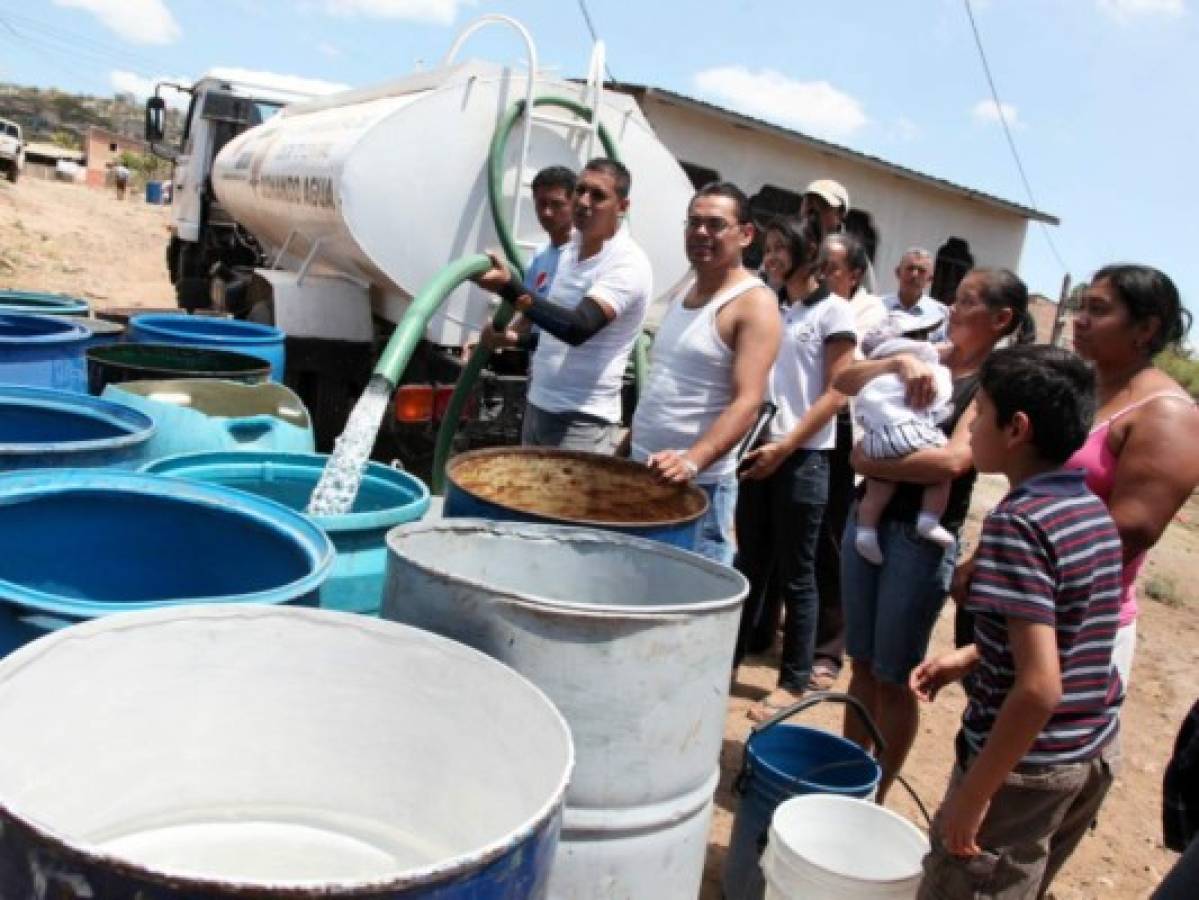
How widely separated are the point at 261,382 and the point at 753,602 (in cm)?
222

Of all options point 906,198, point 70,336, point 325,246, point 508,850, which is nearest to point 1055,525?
point 508,850

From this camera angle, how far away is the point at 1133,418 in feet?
6.95

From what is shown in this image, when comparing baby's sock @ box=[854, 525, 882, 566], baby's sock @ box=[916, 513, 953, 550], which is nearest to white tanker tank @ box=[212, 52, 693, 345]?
baby's sock @ box=[854, 525, 882, 566]

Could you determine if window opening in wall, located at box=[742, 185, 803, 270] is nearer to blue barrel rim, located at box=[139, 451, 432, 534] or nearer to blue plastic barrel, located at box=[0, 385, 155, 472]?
blue barrel rim, located at box=[139, 451, 432, 534]

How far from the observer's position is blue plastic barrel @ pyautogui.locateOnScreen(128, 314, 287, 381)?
360 cm

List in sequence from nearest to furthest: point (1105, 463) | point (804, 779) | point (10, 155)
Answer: point (1105, 463)
point (804, 779)
point (10, 155)

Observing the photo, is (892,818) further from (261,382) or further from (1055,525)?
(261,382)

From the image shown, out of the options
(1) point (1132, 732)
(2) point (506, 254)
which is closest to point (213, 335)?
(2) point (506, 254)

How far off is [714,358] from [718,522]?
560 mm

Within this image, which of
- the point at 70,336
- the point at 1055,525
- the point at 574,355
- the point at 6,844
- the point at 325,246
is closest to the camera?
the point at 6,844

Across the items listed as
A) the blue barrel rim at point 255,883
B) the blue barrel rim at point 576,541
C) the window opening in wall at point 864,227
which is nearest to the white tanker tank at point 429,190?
the blue barrel rim at point 576,541

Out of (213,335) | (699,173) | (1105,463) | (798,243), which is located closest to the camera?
(1105,463)

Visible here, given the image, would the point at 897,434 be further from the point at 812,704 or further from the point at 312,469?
the point at 312,469

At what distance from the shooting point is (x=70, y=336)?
111 inches
